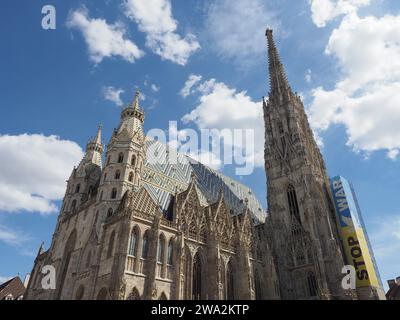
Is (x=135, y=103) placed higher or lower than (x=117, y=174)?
higher

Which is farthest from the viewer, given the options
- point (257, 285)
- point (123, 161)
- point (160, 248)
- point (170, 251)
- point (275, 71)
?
point (275, 71)

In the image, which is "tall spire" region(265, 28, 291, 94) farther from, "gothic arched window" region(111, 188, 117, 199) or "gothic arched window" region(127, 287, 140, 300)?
"gothic arched window" region(127, 287, 140, 300)

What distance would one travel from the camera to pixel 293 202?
48906 millimetres

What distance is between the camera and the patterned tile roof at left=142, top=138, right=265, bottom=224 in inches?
1550

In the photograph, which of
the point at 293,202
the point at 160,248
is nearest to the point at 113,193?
the point at 160,248

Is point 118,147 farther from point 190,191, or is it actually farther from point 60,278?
point 60,278

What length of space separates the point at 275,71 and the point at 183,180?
111ft

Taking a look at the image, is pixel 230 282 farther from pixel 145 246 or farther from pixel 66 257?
pixel 66 257

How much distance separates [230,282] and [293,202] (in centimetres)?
1787

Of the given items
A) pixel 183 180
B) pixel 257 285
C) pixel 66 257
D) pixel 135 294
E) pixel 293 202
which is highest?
pixel 183 180

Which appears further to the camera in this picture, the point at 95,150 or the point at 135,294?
the point at 95,150

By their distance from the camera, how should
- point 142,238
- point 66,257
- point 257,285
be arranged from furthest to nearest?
1. point 257,285
2. point 66,257
3. point 142,238

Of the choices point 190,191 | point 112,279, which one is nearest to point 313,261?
point 190,191
